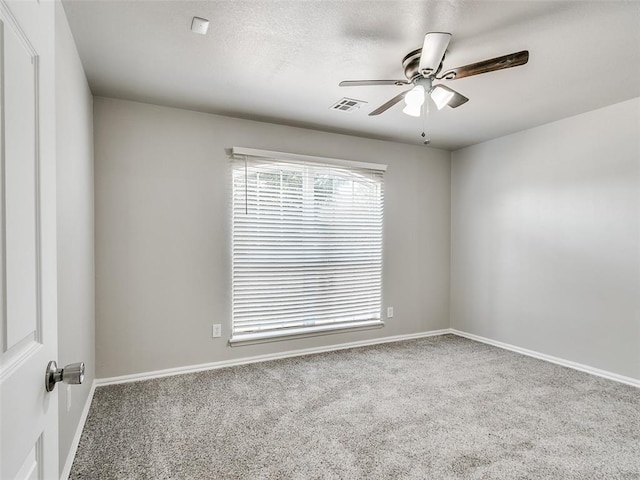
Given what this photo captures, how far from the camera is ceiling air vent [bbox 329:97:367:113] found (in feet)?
10.5

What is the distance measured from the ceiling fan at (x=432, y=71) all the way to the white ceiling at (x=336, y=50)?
0.14 metres

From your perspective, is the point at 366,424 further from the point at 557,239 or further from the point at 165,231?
the point at 557,239

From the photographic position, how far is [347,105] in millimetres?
3287

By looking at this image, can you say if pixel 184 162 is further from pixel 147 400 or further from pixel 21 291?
pixel 21 291

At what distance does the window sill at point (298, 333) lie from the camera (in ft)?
11.8

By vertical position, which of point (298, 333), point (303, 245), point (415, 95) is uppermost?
point (415, 95)

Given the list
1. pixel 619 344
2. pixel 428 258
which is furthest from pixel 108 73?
pixel 619 344

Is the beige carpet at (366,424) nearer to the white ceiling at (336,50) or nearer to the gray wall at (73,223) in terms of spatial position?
the gray wall at (73,223)

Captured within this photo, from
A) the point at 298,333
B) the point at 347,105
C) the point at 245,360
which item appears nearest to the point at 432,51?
the point at 347,105

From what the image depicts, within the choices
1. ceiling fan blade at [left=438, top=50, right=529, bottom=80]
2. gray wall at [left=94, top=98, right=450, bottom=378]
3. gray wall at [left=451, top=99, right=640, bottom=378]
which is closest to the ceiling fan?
ceiling fan blade at [left=438, top=50, right=529, bottom=80]

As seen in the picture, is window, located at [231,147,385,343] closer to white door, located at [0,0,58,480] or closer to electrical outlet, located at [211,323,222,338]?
electrical outlet, located at [211,323,222,338]

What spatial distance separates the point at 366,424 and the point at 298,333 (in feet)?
5.15

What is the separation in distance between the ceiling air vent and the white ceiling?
0.08m

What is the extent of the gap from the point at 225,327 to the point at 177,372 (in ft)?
1.85
